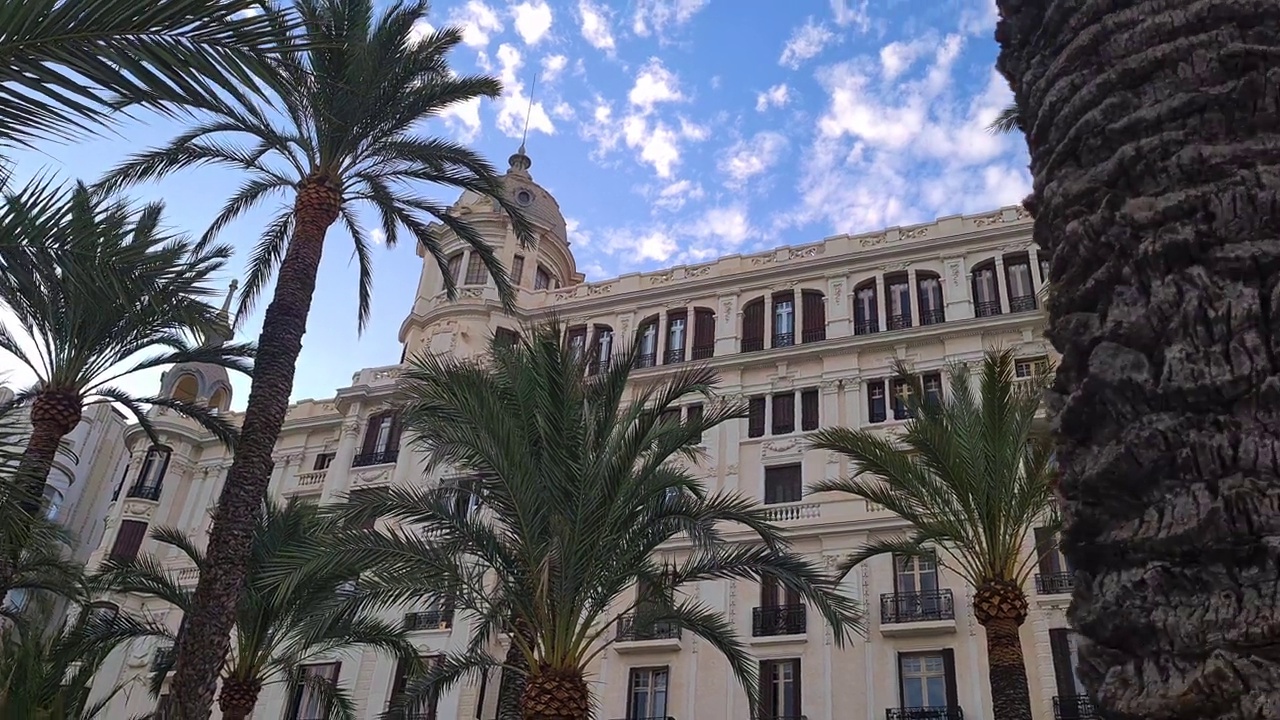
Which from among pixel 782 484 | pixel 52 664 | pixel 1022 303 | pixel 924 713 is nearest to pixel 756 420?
pixel 782 484

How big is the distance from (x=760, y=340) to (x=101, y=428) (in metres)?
35.3

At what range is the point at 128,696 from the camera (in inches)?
1253

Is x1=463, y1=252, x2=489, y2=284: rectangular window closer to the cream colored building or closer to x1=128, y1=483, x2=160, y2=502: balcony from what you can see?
the cream colored building

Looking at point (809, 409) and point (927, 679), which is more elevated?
point (809, 409)

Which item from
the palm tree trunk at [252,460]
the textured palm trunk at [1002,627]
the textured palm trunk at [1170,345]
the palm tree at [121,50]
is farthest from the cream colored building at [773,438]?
the textured palm trunk at [1170,345]

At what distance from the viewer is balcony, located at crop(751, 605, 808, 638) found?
25094 millimetres

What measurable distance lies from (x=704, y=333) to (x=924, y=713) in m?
13.3

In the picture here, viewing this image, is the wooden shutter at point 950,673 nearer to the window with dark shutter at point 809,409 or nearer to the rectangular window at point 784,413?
the window with dark shutter at point 809,409

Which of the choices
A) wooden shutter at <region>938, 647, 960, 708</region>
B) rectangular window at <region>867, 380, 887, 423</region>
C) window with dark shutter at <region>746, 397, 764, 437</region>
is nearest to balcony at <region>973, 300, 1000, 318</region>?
rectangular window at <region>867, 380, 887, 423</region>

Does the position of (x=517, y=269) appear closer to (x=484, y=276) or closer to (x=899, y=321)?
(x=484, y=276)

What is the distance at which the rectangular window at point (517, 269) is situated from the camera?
116ft

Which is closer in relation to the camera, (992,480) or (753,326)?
(992,480)

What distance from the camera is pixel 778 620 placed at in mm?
25297

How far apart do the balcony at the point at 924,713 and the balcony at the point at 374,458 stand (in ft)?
56.9
